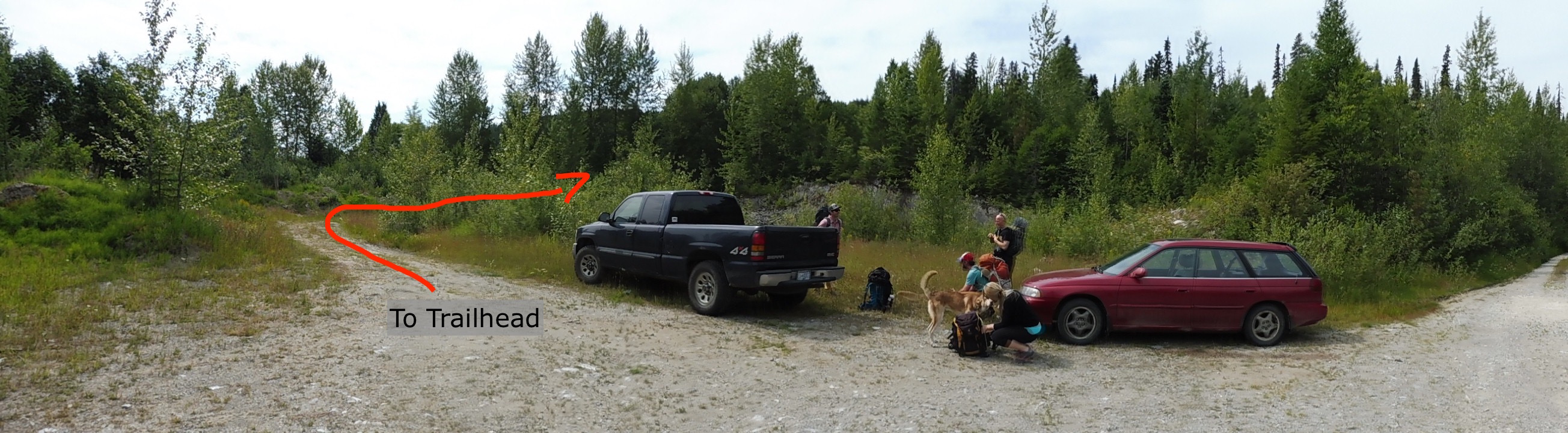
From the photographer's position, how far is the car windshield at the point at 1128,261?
30.8 ft

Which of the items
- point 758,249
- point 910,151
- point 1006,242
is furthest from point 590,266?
point 910,151

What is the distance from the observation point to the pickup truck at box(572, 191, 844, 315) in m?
9.82

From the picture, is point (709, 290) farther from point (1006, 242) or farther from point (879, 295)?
point (1006, 242)

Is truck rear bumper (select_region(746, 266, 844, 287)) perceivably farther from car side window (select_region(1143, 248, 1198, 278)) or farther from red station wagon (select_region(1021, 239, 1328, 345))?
car side window (select_region(1143, 248, 1198, 278))

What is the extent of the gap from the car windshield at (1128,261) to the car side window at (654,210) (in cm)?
615

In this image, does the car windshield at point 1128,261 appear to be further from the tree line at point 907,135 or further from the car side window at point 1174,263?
the tree line at point 907,135

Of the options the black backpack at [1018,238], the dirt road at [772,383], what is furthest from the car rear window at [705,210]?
the black backpack at [1018,238]

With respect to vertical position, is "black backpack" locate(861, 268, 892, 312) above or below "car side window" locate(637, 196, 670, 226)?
below

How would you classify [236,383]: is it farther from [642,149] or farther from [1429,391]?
[642,149]

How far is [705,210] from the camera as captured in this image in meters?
11.5

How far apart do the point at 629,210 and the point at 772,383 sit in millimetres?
5986

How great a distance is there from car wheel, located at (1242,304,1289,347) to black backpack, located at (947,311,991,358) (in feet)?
12.1

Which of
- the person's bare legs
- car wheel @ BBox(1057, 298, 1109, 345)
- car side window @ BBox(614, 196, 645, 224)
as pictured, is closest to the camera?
the person's bare legs

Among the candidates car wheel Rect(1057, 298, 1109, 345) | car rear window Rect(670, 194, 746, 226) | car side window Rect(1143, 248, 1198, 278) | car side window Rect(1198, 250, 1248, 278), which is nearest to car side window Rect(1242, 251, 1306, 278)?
car side window Rect(1198, 250, 1248, 278)
